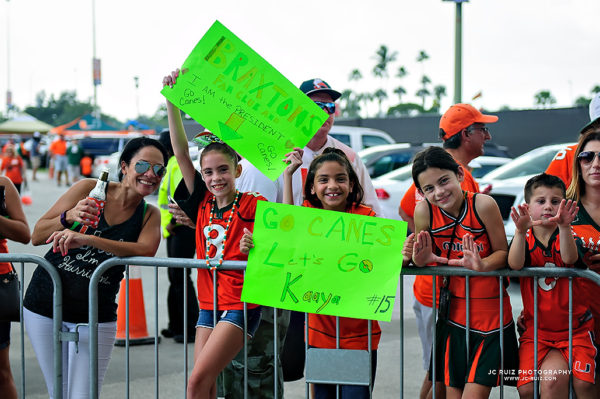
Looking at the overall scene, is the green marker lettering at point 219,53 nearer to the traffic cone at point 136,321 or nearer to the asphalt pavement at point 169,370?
the asphalt pavement at point 169,370

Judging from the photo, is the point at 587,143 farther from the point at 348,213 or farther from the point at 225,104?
the point at 225,104

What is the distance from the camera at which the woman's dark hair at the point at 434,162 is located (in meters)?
3.56

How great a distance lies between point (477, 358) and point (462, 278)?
0.38m

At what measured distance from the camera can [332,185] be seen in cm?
371

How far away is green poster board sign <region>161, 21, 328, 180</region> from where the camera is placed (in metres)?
3.64

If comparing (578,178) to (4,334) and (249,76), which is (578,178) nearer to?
(249,76)

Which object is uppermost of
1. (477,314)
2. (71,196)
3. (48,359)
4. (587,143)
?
(587,143)

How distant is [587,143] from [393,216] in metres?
7.77

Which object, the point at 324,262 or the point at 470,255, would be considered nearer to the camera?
the point at 470,255

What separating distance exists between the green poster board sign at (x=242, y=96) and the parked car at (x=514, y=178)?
16.7 feet

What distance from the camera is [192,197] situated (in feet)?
12.6

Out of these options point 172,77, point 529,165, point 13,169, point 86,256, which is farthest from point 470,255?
point 13,169

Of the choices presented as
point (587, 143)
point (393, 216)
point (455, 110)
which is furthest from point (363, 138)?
point (587, 143)

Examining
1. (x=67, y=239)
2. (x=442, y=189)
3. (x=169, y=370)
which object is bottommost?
(x=169, y=370)
